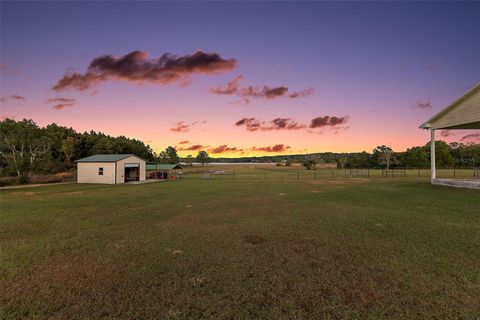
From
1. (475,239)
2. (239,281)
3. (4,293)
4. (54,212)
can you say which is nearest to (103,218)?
(54,212)

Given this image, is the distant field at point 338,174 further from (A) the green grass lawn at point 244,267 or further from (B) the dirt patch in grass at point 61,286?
(B) the dirt patch in grass at point 61,286

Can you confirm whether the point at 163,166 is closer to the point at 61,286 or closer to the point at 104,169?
the point at 104,169

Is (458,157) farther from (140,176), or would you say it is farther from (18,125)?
(18,125)

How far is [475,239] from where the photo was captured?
7.25 meters

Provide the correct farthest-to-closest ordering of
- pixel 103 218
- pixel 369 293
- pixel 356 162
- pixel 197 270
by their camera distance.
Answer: pixel 356 162, pixel 103 218, pixel 197 270, pixel 369 293

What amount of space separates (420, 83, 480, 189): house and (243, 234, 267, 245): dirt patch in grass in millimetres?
18054

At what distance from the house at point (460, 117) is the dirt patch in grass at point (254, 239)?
1805 centimetres

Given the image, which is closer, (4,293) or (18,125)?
(4,293)

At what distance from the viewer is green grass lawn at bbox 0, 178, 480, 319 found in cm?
398

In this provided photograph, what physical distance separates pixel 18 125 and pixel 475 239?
233 feet

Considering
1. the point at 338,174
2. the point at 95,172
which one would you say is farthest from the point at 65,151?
the point at 338,174

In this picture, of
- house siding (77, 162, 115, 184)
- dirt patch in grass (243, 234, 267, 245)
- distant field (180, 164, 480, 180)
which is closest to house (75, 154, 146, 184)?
house siding (77, 162, 115, 184)

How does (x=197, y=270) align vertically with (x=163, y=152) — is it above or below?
below

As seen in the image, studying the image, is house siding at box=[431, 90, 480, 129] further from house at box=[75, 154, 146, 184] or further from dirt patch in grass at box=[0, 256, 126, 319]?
house at box=[75, 154, 146, 184]
